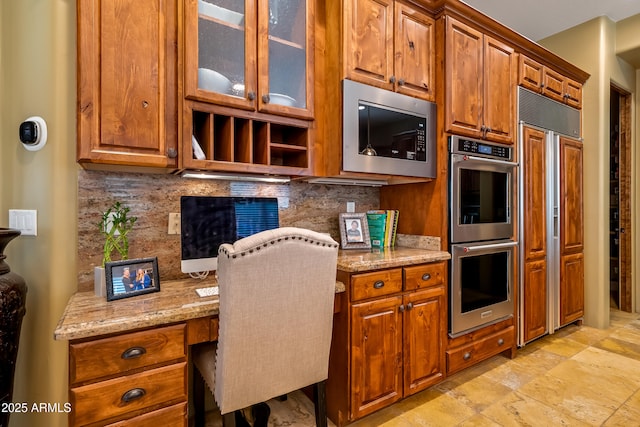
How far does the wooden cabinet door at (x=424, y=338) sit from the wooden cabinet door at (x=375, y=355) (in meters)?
0.07

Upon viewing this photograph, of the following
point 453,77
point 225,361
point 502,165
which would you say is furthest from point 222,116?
point 502,165

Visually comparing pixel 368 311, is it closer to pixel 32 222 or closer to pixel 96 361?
pixel 96 361

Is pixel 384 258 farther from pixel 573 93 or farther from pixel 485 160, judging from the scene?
pixel 573 93

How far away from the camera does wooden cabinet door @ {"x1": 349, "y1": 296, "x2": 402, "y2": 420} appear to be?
5.86 feet

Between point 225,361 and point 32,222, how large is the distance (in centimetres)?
107

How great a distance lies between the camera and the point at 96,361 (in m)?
1.14

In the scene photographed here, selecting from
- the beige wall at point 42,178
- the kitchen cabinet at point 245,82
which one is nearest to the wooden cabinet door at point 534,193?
the kitchen cabinet at point 245,82

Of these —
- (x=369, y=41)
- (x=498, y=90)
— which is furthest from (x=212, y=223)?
(x=498, y=90)

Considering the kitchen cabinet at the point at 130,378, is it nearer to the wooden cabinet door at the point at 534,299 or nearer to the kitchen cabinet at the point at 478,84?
the kitchen cabinet at the point at 478,84

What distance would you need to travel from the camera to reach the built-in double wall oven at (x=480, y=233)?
2.24m

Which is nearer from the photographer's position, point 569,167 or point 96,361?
point 96,361

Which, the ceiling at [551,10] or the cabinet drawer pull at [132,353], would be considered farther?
the ceiling at [551,10]

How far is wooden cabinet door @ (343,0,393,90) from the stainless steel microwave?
0.08 meters

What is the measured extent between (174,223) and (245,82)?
859mm
